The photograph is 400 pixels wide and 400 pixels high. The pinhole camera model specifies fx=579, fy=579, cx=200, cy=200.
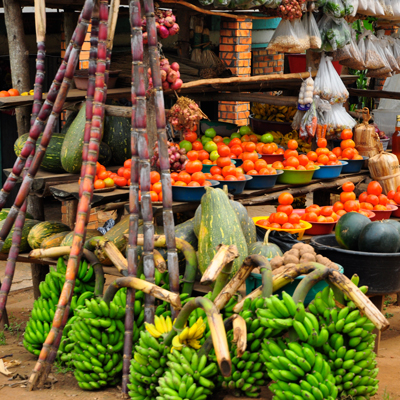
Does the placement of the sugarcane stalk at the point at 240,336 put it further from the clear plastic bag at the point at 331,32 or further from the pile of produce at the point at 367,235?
the clear plastic bag at the point at 331,32

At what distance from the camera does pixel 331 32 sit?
561 cm

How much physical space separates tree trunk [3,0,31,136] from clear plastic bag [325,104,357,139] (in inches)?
113

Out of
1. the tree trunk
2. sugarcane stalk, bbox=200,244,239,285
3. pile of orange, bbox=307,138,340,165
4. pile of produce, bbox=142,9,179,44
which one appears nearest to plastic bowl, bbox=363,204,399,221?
pile of orange, bbox=307,138,340,165

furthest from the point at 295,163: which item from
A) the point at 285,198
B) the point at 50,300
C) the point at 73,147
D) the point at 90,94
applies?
the point at 50,300

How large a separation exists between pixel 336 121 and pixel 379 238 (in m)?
2.26

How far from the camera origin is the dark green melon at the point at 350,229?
12.8ft

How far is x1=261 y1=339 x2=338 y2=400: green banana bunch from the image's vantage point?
8.61 ft

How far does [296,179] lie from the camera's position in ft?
16.6

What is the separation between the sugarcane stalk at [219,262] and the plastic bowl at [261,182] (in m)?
2.01

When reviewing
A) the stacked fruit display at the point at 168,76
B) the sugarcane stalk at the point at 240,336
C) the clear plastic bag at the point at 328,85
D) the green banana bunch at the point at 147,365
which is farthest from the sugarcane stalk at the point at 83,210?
the clear plastic bag at the point at 328,85

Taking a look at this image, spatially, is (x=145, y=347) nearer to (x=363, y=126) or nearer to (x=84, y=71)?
(x=84, y=71)

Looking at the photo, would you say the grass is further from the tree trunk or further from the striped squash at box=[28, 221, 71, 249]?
the tree trunk

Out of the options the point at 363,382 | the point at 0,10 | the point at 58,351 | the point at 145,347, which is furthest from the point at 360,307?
the point at 0,10

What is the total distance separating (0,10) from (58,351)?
5.21 meters
